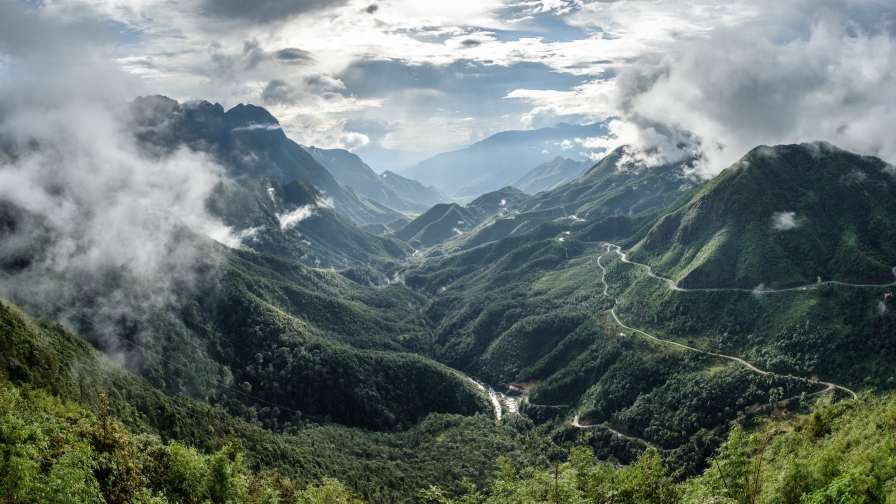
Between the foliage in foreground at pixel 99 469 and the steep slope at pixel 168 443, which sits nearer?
the foliage in foreground at pixel 99 469

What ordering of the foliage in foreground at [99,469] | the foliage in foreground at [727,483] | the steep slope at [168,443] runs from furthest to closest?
the steep slope at [168,443] < the foliage in foreground at [99,469] < the foliage in foreground at [727,483]

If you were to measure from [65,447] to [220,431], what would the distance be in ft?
283

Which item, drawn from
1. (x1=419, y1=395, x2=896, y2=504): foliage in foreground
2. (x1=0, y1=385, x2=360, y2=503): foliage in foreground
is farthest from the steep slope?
(x1=419, y1=395, x2=896, y2=504): foliage in foreground

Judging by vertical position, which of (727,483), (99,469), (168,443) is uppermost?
(99,469)

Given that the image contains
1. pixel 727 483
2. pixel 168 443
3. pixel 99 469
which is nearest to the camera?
pixel 727 483

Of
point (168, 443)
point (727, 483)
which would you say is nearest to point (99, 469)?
point (727, 483)

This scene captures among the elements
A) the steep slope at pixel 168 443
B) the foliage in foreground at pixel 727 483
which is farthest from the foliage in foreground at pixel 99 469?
the foliage in foreground at pixel 727 483

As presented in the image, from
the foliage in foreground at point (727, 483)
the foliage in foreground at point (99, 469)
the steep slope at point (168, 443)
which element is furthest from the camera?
the steep slope at point (168, 443)

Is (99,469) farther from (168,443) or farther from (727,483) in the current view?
(168,443)

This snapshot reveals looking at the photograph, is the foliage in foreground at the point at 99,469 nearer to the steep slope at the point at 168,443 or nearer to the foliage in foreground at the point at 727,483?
the steep slope at the point at 168,443

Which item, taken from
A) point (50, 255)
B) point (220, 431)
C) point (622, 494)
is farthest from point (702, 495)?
point (50, 255)

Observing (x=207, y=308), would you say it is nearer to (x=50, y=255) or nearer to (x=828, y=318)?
(x=50, y=255)

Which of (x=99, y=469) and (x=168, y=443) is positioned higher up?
(x=99, y=469)

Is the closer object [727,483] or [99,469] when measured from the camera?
[727,483]
